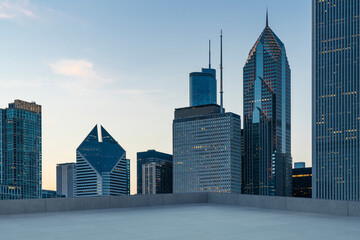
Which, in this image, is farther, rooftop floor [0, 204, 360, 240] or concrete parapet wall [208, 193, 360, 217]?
concrete parapet wall [208, 193, 360, 217]

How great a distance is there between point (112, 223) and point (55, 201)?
6065mm

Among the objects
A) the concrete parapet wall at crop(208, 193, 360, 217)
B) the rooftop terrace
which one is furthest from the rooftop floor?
the concrete parapet wall at crop(208, 193, 360, 217)

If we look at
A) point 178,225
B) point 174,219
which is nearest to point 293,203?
point 174,219

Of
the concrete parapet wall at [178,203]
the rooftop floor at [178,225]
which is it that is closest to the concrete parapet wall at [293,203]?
the concrete parapet wall at [178,203]

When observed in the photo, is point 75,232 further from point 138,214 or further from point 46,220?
point 138,214

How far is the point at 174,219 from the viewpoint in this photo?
63.6 feet

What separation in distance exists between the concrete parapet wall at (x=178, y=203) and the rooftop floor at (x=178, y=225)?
0.78 meters

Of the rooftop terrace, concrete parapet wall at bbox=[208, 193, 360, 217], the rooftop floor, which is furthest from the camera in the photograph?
concrete parapet wall at bbox=[208, 193, 360, 217]

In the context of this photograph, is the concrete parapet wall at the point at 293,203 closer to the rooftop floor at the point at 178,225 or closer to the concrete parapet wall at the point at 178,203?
the concrete parapet wall at the point at 178,203

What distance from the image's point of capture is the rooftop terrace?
14883mm

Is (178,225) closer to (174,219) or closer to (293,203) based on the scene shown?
(174,219)

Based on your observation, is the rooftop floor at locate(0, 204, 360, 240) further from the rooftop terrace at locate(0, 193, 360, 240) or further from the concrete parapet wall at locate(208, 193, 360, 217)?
the concrete parapet wall at locate(208, 193, 360, 217)

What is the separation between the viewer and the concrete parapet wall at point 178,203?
21.5 m

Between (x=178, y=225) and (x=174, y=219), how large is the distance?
2130 mm
